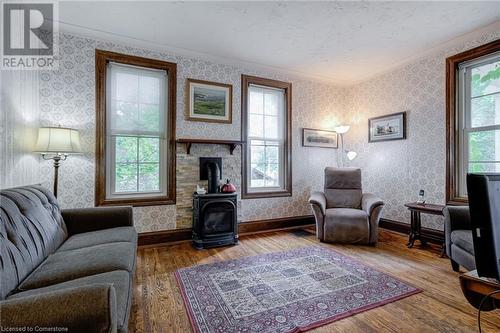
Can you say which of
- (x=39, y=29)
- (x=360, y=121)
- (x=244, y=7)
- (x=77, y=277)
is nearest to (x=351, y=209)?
(x=360, y=121)

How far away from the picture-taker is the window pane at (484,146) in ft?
9.06

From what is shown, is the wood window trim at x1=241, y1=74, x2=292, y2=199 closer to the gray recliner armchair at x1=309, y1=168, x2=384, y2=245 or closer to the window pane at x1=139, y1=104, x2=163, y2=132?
the gray recliner armchair at x1=309, y1=168, x2=384, y2=245

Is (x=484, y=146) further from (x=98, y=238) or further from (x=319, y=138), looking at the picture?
(x=98, y=238)

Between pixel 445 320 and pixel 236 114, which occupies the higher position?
pixel 236 114

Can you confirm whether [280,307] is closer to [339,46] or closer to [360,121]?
[339,46]

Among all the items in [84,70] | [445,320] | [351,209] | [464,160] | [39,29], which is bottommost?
[445,320]

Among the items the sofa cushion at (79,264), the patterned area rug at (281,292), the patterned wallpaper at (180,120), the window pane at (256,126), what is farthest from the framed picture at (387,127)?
the sofa cushion at (79,264)

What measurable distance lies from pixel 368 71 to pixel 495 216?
4.02 metres

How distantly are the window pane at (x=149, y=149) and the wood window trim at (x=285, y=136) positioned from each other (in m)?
1.25

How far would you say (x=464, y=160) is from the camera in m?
3.02

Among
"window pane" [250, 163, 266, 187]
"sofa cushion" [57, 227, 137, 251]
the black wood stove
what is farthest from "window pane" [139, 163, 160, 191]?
"window pane" [250, 163, 266, 187]

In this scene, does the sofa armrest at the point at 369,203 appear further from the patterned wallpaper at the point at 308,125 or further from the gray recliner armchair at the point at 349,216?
the patterned wallpaper at the point at 308,125

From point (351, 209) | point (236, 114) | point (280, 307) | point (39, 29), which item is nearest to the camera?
point (280, 307)

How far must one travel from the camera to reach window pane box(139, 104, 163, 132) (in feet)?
10.6
